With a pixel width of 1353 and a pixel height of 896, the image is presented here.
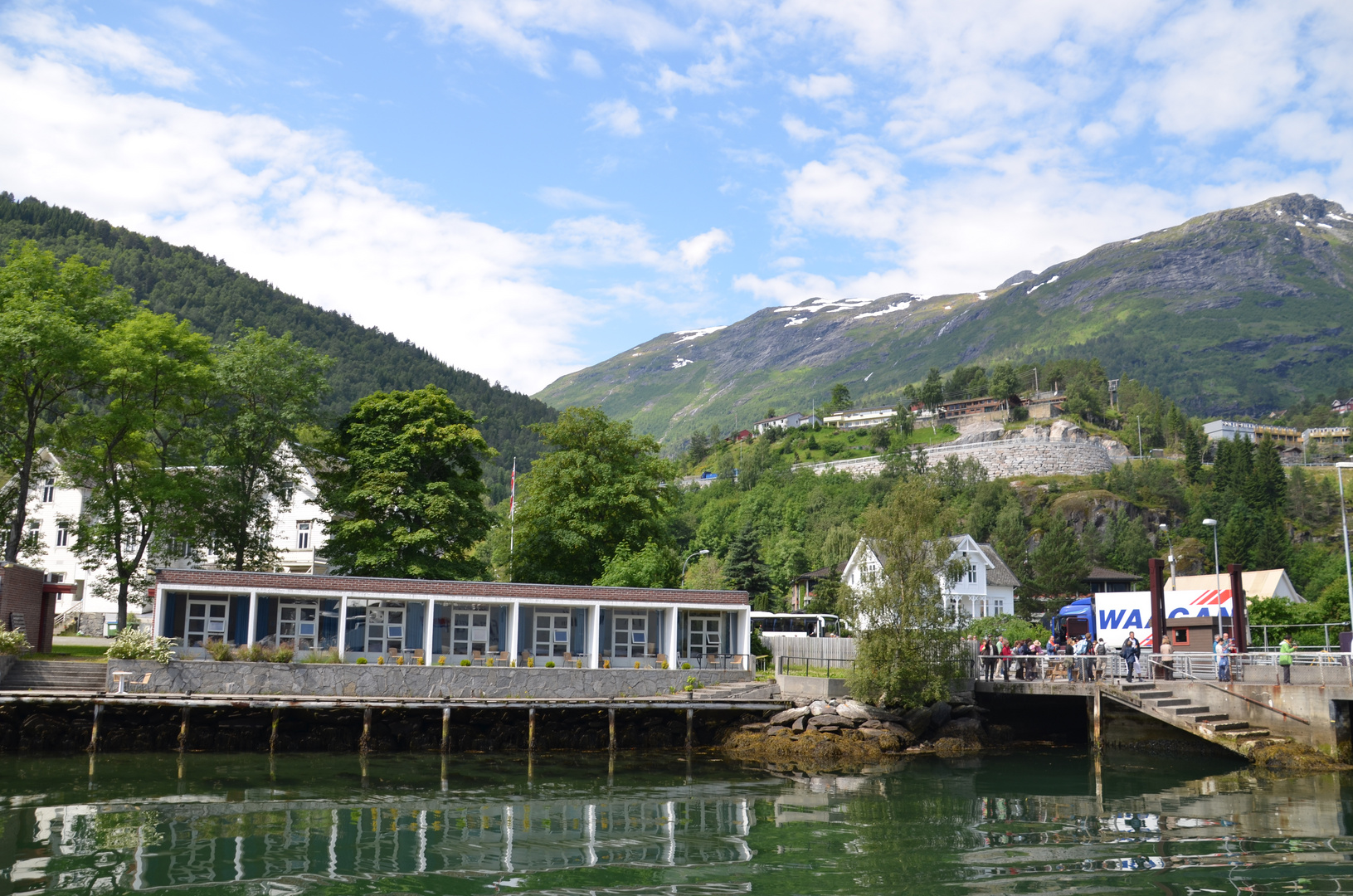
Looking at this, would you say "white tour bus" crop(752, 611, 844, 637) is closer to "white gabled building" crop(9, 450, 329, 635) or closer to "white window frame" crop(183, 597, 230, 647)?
"white gabled building" crop(9, 450, 329, 635)

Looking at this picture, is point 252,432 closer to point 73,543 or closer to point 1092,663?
point 73,543

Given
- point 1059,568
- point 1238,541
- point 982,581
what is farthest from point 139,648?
point 1238,541

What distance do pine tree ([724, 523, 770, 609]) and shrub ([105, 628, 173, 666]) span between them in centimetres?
3510

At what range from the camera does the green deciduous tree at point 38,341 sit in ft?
121

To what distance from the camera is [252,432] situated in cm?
4350

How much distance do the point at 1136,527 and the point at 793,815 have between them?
97.5 m

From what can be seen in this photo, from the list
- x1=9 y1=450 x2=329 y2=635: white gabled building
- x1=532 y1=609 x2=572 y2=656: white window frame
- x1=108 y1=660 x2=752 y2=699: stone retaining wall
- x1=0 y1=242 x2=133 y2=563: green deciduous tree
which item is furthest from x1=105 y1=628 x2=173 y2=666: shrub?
x1=9 y1=450 x2=329 y2=635: white gabled building

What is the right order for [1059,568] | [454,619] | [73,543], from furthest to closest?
[1059,568] < [73,543] < [454,619]

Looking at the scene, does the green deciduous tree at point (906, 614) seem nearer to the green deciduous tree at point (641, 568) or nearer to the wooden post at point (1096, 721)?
the wooden post at point (1096, 721)

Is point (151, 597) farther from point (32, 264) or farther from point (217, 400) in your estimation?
point (32, 264)

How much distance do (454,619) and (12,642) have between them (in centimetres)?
1441

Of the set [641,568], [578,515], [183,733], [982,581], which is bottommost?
[183,733]

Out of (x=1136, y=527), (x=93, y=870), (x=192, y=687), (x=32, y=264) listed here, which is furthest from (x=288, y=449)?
(x=1136, y=527)

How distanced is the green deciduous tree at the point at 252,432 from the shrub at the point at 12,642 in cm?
1058
